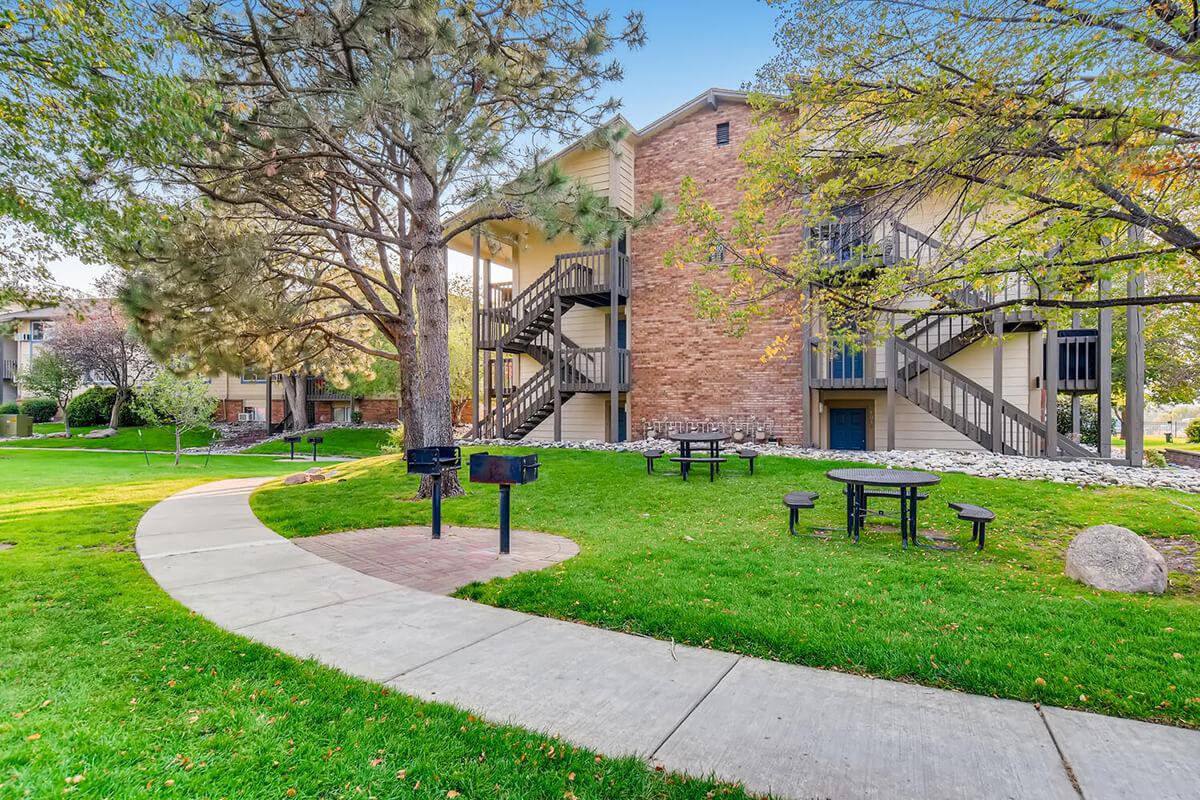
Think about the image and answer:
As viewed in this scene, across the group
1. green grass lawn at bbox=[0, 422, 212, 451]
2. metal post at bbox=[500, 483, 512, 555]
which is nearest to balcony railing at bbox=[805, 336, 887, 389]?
metal post at bbox=[500, 483, 512, 555]

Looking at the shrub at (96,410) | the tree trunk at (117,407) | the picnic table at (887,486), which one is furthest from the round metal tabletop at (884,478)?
the shrub at (96,410)

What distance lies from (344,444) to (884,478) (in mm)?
25629

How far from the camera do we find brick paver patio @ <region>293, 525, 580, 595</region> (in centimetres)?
557

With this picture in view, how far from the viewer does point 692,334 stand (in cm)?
1627

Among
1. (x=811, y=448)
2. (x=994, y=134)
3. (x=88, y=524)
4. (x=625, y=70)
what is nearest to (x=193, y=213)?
(x=88, y=524)

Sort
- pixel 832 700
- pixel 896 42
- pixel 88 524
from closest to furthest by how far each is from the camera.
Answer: pixel 832 700
pixel 896 42
pixel 88 524

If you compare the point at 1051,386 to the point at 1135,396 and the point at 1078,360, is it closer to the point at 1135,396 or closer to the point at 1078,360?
the point at 1078,360

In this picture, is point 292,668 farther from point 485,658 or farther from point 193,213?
point 193,213

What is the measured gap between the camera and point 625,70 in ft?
31.1

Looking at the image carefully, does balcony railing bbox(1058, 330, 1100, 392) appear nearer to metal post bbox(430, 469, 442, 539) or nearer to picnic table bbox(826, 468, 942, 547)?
picnic table bbox(826, 468, 942, 547)

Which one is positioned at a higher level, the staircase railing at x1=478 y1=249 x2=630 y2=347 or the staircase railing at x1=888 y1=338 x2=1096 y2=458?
the staircase railing at x1=478 y1=249 x2=630 y2=347

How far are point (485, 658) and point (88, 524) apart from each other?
7.70 metres

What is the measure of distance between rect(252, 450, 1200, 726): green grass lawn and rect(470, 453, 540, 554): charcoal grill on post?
2.98 ft

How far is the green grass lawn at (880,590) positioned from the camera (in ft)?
11.4
